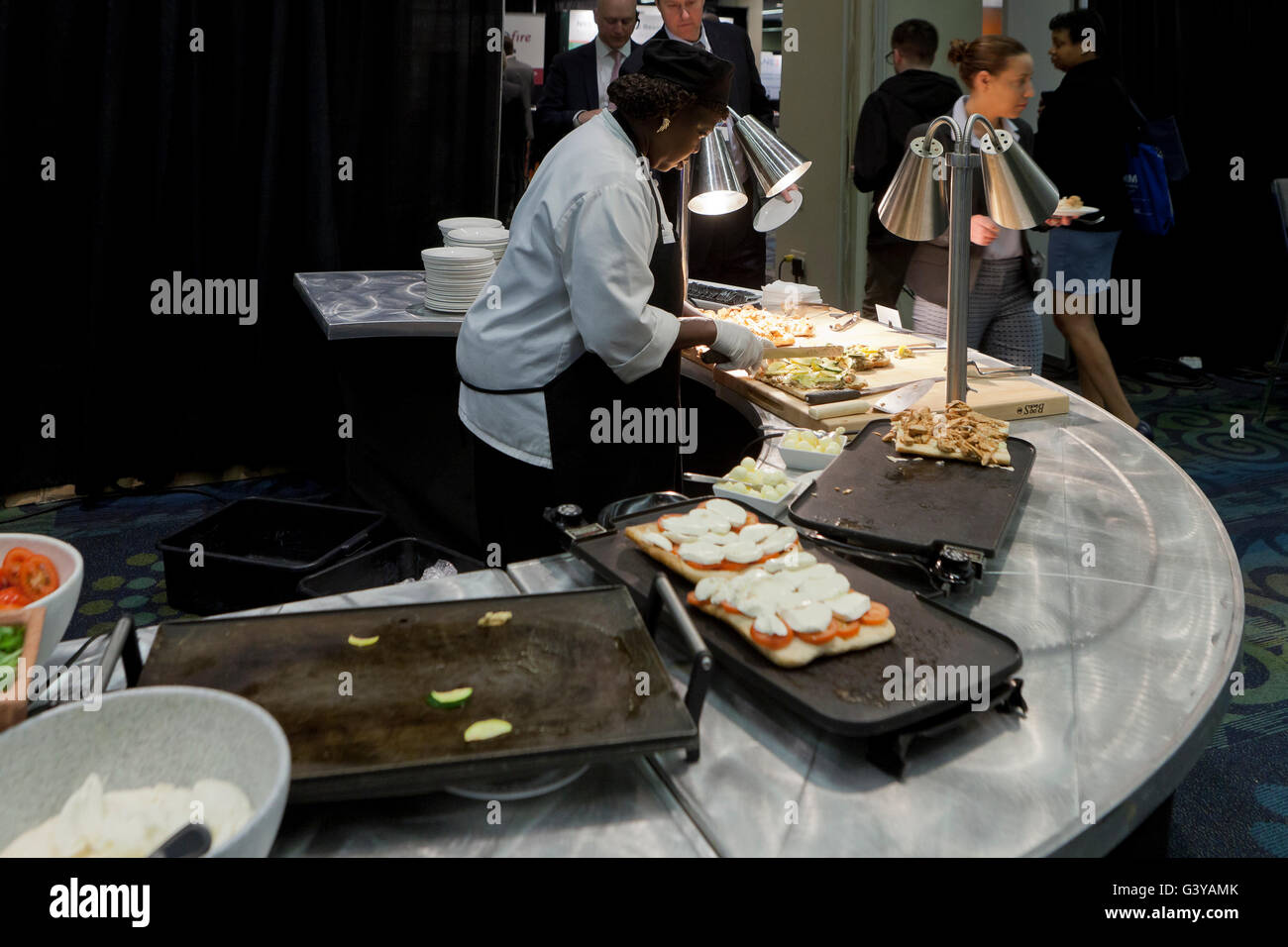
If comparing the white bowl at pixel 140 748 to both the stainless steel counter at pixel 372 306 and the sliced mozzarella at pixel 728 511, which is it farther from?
the stainless steel counter at pixel 372 306

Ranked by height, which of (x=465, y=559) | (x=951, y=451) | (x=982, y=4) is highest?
(x=982, y=4)

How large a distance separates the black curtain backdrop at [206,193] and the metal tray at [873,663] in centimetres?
366

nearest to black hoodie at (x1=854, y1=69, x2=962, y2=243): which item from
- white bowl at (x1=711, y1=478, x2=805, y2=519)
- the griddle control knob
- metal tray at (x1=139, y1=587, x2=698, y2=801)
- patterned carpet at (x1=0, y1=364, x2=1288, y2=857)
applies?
patterned carpet at (x1=0, y1=364, x2=1288, y2=857)

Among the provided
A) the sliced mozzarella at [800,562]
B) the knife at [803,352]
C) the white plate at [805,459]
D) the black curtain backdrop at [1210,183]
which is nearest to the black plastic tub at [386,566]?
the knife at [803,352]

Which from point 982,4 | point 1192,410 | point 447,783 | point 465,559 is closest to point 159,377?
point 465,559

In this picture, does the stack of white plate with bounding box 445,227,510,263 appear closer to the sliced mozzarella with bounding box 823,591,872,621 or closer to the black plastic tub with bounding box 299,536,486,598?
the black plastic tub with bounding box 299,536,486,598

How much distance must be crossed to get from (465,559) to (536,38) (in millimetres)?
7749

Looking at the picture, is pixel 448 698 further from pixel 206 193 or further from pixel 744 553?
Answer: pixel 206 193

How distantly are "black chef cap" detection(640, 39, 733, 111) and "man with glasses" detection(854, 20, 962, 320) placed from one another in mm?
2538

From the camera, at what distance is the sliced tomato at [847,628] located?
4.34ft

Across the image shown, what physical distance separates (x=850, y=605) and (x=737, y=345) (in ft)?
4.36

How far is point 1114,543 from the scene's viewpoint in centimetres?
183

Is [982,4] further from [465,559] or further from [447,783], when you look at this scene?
[447,783]

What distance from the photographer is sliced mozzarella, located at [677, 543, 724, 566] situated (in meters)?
1.53
